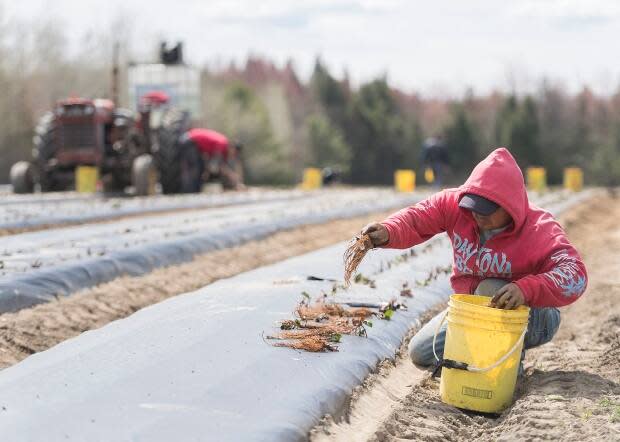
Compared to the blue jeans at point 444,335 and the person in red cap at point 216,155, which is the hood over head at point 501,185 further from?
the person in red cap at point 216,155

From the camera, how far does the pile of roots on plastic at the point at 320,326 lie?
4191 millimetres

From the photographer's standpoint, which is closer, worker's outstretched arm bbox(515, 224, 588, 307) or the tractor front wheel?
worker's outstretched arm bbox(515, 224, 588, 307)

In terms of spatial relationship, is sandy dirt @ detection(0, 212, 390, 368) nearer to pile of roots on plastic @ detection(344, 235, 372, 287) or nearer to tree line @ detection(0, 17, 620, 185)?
pile of roots on plastic @ detection(344, 235, 372, 287)

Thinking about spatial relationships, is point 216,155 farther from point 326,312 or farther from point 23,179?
point 326,312

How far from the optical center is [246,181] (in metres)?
41.6

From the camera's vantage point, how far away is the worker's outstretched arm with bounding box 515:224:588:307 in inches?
152

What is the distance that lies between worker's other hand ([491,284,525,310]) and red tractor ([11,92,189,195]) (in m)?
11.7

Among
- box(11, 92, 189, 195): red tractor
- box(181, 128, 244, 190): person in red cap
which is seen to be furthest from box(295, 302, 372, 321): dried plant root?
box(181, 128, 244, 190): person in red cap

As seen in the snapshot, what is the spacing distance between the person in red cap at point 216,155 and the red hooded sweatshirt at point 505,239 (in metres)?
12.7

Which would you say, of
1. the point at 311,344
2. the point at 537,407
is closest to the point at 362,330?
Result: the point at 311,344

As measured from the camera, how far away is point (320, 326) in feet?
14.8

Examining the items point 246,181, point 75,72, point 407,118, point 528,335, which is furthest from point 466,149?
point 528,335

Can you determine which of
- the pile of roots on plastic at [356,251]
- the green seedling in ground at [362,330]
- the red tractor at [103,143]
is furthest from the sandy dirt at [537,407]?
the red tractor at [103,143]

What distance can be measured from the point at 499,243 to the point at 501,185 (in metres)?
0.40
